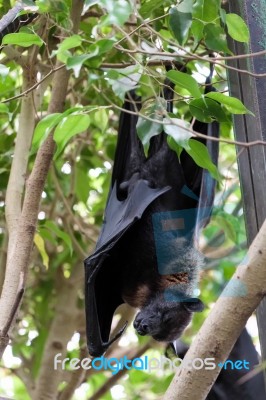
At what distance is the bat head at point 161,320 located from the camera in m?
2.02

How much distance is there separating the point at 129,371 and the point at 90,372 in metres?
0.29

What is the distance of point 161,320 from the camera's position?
6.81ft

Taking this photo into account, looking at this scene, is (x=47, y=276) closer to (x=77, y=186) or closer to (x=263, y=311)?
(x=77, y=186)

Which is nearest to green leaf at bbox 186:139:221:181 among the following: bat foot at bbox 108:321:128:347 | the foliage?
the foliage

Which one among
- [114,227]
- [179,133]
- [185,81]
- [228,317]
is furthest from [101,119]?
[228,317]

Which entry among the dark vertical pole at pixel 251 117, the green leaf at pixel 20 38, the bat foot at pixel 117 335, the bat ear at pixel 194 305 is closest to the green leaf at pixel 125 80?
the green leaf at pixel 20 38

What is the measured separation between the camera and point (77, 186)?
2.77 metres

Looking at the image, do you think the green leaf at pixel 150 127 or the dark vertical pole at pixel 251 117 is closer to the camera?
the green leaf at pixel 150 127

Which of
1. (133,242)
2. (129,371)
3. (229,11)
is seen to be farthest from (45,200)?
(229,11)

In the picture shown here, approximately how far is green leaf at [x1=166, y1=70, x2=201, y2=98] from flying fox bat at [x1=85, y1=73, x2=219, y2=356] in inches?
10.1

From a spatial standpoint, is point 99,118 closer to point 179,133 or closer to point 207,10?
point 207,10

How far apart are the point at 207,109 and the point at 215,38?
0.17 meters

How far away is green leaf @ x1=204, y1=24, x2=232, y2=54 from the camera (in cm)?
170

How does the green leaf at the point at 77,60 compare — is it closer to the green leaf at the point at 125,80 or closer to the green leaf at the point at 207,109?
the green leaf at the point at 125,80
